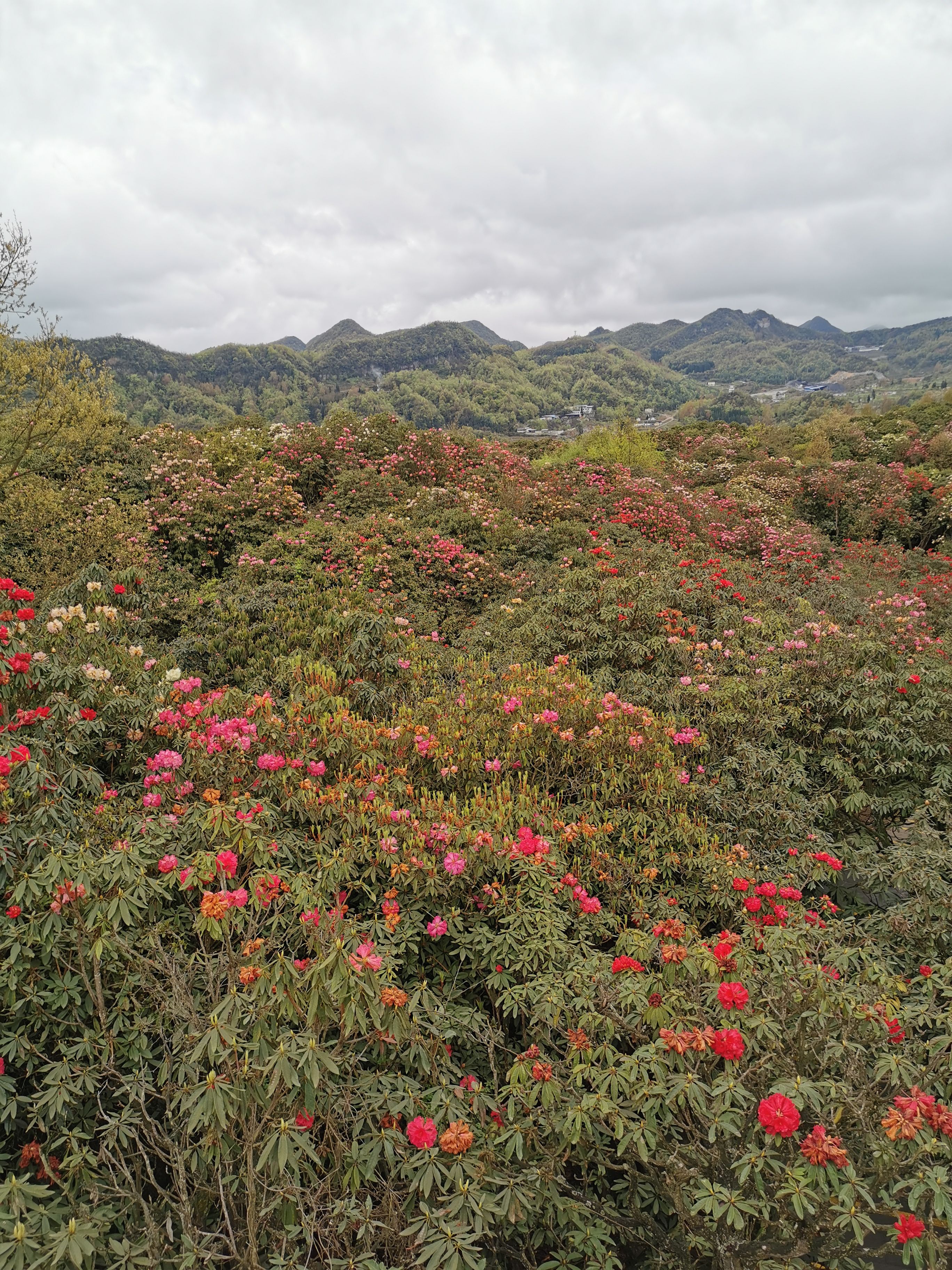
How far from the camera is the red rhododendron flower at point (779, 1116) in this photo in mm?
1536

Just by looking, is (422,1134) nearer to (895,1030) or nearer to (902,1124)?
(902,1124)

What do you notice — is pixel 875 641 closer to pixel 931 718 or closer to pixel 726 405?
pixel 931 718

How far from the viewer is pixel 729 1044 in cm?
173

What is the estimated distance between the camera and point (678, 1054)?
72.1 inches

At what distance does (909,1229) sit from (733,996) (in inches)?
23.3

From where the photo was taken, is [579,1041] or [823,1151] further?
[579,1041]

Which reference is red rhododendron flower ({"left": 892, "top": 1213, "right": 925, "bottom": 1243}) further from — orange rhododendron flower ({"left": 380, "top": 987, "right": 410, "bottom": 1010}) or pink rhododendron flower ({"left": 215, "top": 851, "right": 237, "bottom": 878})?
pink rhododendron flower ({"left": 215, "top": 851, "right": 237, "bottom": 878})

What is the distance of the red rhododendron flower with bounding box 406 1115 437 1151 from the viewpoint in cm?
173

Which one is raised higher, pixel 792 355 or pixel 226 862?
pixel 792 355

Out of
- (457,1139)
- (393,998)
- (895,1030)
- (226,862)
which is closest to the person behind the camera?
(457,1139)

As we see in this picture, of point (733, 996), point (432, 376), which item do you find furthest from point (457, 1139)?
point (432, 376)

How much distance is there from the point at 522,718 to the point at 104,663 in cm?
301

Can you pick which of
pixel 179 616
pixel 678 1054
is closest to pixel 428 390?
pixel 179 616

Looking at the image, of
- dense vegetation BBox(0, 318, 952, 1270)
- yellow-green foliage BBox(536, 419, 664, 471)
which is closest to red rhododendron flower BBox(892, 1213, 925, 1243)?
dense vegetation BBox(0, 318, 952, 1270)
